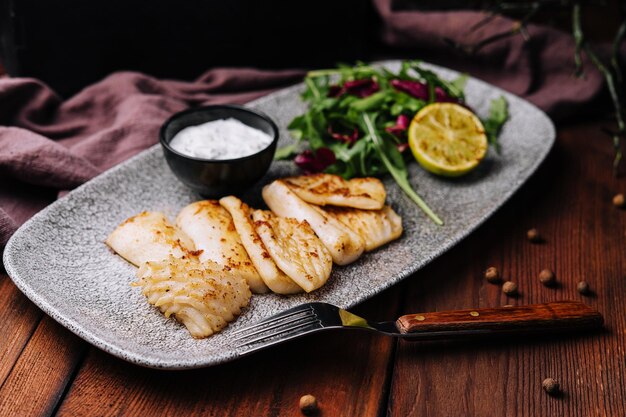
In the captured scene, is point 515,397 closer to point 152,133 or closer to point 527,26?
point 152,133

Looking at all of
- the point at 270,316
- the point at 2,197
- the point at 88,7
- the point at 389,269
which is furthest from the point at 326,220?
the point at 88,7

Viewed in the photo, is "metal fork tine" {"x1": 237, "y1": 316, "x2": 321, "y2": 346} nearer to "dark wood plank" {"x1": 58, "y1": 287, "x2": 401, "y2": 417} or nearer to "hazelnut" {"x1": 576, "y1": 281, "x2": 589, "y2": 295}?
"dark wood plank" {"x1": 58, "y1": 287, "x2": 401, "y2": 417}

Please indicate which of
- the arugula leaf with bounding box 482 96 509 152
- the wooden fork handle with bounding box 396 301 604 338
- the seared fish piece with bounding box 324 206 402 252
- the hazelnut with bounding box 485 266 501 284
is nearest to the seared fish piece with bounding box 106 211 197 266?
the seared fish piece with bounding box 324 206 402 252

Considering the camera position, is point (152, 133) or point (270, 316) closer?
point (270, 316)

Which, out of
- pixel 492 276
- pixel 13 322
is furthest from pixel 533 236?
pixel 13 322

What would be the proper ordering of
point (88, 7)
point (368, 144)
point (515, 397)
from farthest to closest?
point (88, 7) → point (368, 144) → point (515, 397)

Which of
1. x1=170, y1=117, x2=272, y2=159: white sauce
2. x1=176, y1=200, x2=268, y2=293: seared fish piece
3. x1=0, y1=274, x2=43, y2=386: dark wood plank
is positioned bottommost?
x1=0, y1=274, x2=43, y2=386: dark wood plank

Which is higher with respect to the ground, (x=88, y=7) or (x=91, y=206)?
(x=88, y=7)

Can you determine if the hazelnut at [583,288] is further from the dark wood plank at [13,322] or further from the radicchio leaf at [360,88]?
the dark wood plank at [13,322]
